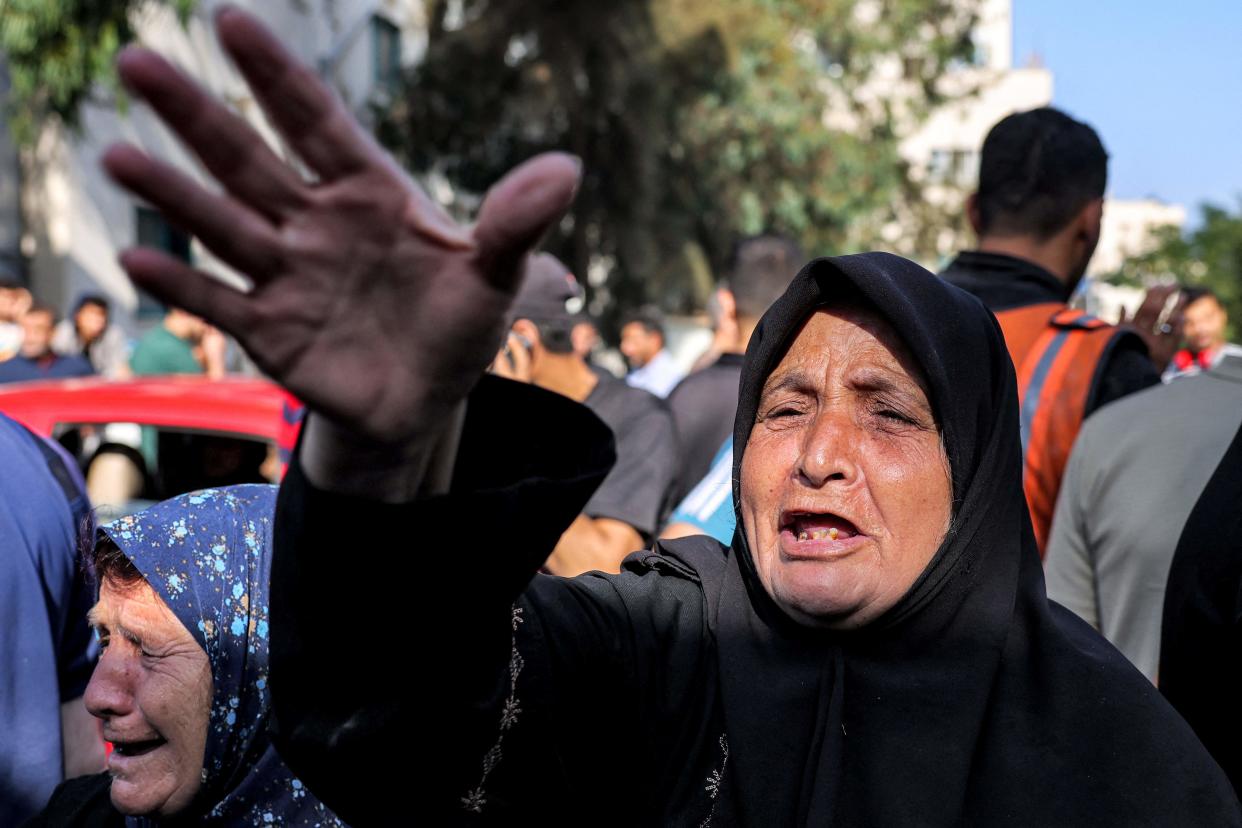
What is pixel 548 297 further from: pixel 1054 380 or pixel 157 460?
pixel 157 460

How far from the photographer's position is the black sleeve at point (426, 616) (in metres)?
1.37

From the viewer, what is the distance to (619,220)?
1916cm

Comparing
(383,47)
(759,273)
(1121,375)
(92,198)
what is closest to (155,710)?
(1121,375)

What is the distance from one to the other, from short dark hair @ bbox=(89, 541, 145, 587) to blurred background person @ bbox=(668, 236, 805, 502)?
2.32 m

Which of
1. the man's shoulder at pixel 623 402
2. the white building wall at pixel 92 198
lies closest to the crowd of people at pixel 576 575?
the man's shoulder at pixel 623 402

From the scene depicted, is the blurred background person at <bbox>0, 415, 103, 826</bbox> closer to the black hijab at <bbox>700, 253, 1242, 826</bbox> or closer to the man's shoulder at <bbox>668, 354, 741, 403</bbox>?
the black hijab at <bbox>700, 253, 1242, 826</bbox>

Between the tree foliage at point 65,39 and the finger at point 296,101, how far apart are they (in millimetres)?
10173

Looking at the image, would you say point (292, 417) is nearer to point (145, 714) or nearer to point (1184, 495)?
point (145, 714)

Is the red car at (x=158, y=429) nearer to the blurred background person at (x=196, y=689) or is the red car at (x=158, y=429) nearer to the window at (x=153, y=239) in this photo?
the blurred background person at (x=196, y=689)

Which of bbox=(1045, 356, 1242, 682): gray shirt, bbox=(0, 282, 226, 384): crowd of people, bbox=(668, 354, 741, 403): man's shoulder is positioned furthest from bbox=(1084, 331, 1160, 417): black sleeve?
bbox=(0, 282, 226, 384): crowd of people

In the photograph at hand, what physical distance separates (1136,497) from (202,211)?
8.06ft

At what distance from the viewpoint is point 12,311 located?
27.8 feet

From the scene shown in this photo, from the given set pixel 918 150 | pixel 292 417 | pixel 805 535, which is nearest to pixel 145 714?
pixel 805 535

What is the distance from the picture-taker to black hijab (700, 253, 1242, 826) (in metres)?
1.80
